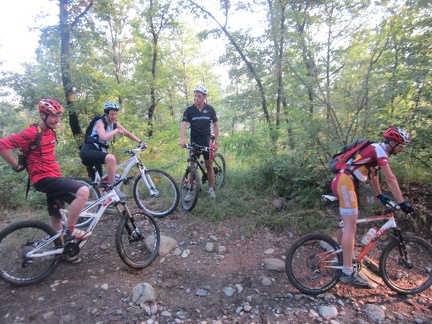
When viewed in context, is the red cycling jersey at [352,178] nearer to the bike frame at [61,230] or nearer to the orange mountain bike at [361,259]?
the orange mountain bike at [361,259]

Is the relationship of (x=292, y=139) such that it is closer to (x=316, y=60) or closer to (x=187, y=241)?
(x=316, y=60)

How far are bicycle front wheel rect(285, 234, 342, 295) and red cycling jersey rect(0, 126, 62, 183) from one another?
3.41 metres

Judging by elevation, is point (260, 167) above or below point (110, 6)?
below

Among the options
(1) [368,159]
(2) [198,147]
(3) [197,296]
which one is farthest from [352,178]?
(2) [198,147]

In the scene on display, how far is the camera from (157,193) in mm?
4742

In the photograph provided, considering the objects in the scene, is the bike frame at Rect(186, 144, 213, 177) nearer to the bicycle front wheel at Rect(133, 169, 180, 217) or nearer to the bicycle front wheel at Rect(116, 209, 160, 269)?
the bicycle front wheel at Rect(133, 169, 180, 217)

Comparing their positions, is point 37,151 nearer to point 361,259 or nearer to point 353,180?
point 353,180

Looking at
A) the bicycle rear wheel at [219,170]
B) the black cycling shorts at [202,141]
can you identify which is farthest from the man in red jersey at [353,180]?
the bicycle rear wheel at [219,170]

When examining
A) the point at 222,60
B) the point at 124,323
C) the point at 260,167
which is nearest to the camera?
the point at 124,323

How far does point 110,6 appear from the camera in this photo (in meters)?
10.1

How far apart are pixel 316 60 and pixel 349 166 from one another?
317 centimetres

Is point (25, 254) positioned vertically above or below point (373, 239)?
below

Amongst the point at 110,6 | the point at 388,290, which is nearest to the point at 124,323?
the point at 388,290

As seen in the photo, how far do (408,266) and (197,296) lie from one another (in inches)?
116
